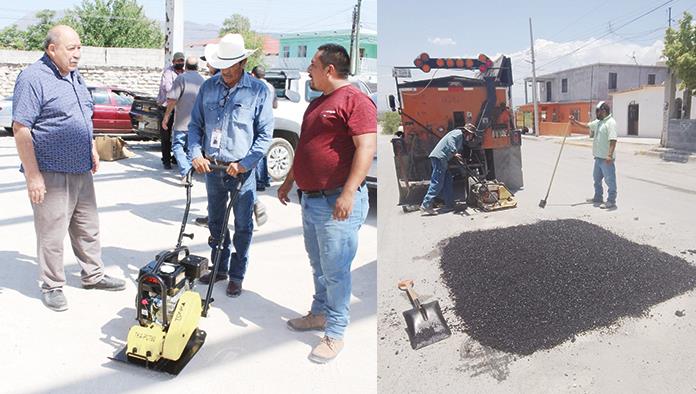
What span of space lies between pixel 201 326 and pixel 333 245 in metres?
0.98

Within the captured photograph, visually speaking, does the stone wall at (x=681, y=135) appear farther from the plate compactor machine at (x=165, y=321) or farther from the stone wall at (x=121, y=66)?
the stone wall at (x=121, y=66)

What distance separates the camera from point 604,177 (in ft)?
5.73

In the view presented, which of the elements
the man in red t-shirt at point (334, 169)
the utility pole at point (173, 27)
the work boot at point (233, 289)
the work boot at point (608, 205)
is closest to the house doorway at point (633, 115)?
the work boot at point (608, 205)

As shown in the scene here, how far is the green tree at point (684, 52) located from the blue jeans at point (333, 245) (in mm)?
1495

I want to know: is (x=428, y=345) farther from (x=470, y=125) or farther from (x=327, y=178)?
(x=327, y=178)

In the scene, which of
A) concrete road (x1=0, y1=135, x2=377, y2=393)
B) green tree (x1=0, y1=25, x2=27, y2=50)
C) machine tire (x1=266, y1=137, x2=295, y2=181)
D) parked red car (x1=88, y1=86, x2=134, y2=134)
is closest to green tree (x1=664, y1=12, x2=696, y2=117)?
concrete road (x1=0, y1=135, x2=377, y2=393)

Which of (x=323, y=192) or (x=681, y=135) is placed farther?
(x=323, y=192)

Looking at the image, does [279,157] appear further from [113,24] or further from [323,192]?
[113,24]

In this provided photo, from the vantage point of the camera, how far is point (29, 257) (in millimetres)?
4328

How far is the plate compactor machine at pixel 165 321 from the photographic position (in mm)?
2762

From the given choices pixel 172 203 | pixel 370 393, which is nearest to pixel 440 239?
pixel 370 393

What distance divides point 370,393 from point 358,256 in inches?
74.3

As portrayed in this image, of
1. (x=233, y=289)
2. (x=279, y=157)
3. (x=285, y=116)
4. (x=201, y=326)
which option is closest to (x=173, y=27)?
(x=285, y=116)

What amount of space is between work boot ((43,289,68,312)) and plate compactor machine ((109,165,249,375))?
71 centimetres
